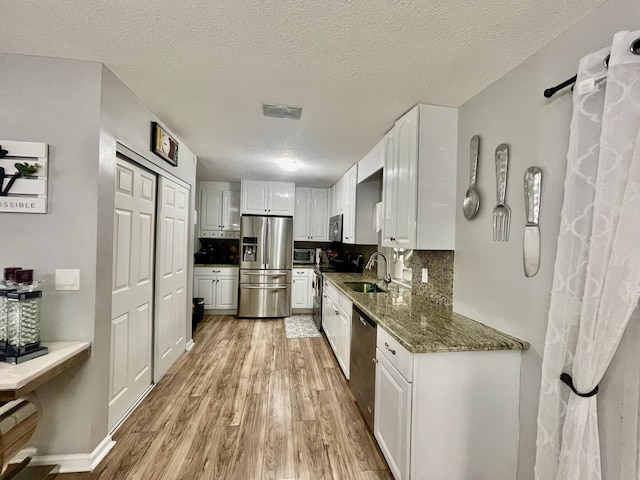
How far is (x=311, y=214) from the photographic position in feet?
17.3

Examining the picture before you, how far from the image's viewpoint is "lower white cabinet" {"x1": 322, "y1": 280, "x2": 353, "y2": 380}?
8.43ft

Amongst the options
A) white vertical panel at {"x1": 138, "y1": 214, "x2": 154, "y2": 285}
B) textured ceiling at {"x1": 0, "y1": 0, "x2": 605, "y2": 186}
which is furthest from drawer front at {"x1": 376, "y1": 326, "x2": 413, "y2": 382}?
white vertical panel at {"x1": 138, "y1": 214, "x2": 154, "y2": 285}

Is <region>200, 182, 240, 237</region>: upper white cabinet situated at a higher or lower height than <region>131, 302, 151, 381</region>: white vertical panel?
higher

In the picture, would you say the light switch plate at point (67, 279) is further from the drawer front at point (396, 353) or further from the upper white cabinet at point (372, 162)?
the upper white cabinet at point (372, 162)

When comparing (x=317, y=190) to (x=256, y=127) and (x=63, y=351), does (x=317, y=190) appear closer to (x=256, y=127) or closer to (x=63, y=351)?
(x=256, y=127)

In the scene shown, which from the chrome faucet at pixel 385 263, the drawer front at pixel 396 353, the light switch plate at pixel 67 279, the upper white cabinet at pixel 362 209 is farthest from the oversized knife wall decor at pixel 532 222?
the light switch plate at pixel 67 279

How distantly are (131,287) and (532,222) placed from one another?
8.59 feet

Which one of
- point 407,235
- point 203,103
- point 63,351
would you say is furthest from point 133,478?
point 203,103

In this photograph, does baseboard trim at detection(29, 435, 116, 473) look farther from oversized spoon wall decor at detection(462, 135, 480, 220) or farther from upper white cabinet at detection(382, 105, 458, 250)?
oversized spoon wall decor at detection(462, 135, 480, 220)

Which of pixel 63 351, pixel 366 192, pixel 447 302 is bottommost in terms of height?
pixel 63 351

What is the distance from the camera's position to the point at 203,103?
2066 mm

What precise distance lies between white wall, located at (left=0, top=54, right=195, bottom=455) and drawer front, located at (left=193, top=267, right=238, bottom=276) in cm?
317

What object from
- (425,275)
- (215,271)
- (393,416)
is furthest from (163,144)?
(215,271)

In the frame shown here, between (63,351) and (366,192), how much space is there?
3169 millimetres
